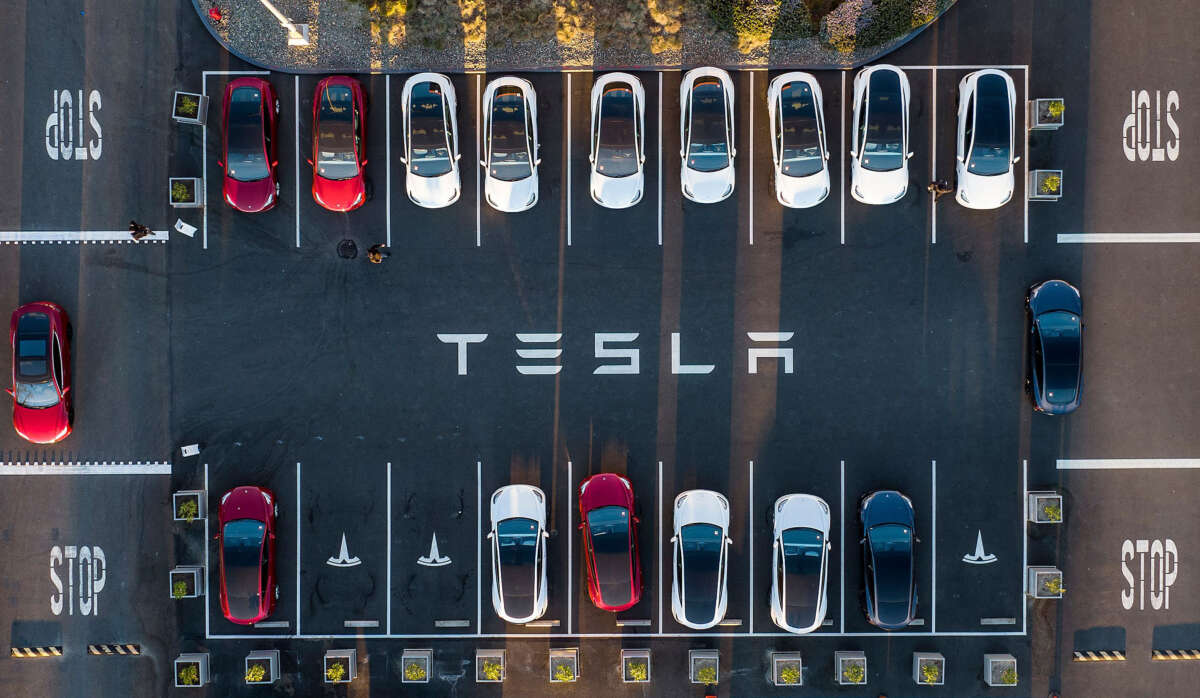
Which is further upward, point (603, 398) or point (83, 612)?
point (603, 398)

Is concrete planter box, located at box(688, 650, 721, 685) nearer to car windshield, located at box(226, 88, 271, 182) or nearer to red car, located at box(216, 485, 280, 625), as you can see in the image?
red car, located at box(216, 485, 280, 625)

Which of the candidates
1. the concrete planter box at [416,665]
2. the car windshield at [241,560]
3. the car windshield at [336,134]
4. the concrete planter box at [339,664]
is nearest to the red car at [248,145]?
the car windshield at [336,134]

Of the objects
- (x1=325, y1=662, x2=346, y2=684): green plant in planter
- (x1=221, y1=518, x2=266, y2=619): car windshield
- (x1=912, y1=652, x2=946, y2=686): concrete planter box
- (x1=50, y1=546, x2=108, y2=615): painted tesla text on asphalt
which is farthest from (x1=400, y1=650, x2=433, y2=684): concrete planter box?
(x1=912, y1=652, x2=946, y2=686): concrete planter box

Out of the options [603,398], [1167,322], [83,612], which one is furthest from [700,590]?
[83,612]

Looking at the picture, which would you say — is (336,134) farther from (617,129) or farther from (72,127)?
(72,127)

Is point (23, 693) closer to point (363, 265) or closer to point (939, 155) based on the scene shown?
point (363, 265)
